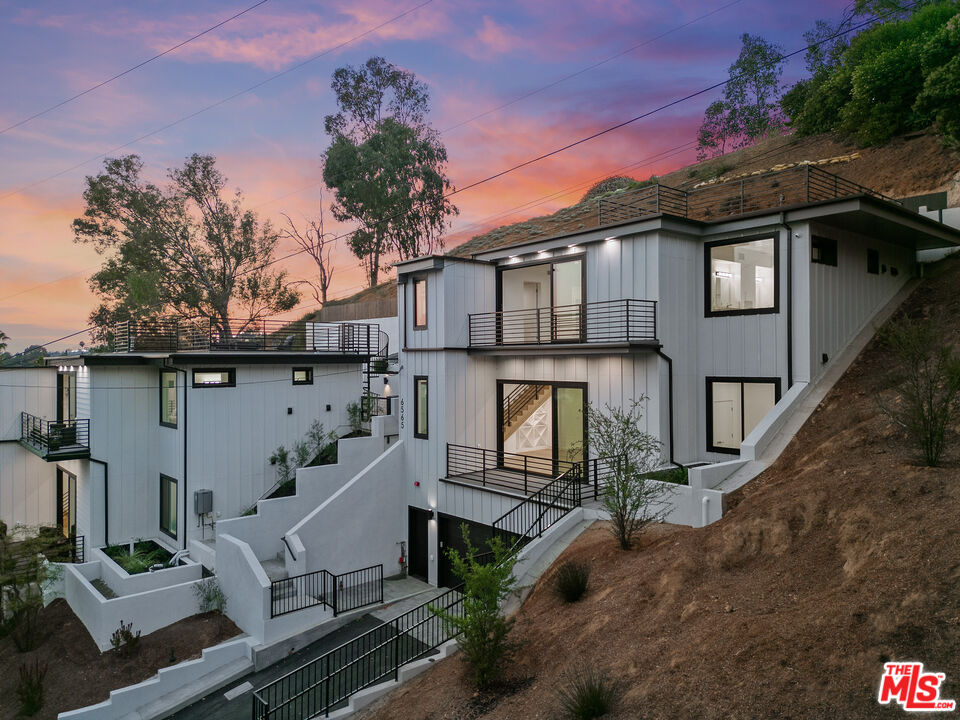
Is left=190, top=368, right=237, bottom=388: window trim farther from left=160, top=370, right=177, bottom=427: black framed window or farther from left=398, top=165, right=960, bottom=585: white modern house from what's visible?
left=398, top=165, right=960, bottom=585: white modern house

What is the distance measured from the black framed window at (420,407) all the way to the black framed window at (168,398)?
304 inches

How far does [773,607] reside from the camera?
679cm

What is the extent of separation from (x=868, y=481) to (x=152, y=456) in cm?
2010

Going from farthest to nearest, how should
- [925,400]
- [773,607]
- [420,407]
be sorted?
1. [420,407]
2. [925,400]
3. [773,607]

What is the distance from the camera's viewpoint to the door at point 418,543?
1727 cm

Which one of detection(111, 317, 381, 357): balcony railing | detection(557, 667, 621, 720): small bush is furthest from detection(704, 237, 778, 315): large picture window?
detection(111, 317, 381, 357): balcony railing

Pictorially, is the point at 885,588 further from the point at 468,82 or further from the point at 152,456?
the point at 468,82

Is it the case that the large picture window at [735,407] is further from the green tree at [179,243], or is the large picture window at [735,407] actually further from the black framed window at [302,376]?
the green tree at [179,243]

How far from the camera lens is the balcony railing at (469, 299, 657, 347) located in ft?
47.9

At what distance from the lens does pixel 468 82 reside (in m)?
22.9

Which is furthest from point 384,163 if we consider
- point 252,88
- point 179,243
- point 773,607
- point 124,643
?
point 773,607

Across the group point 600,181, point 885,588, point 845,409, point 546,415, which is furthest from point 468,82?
point 600,181
